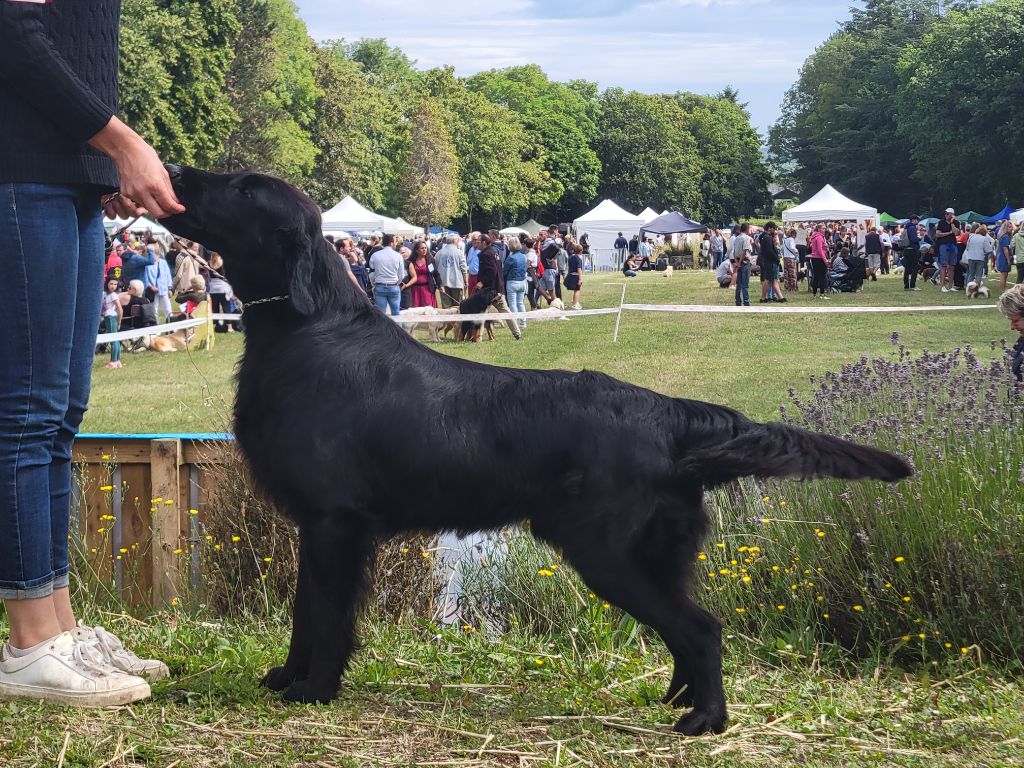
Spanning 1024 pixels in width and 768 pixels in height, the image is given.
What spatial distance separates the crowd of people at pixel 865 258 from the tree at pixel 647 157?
57518mm

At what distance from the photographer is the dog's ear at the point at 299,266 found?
3.07 metres

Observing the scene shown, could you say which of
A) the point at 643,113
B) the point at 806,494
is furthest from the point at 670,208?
the point at 806,494

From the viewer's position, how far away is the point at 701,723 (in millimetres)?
2920

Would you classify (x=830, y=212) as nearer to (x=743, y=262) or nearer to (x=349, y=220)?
(x=349, y=220)

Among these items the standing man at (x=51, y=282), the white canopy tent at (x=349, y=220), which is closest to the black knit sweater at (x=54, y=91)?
the standing man at (x=51, y=282)

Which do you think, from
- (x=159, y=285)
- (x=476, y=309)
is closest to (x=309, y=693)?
(x=476, y=309)

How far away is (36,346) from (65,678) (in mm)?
939

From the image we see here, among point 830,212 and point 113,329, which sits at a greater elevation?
point 830,212

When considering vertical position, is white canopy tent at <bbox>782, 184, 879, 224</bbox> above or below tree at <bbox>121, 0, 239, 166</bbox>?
below

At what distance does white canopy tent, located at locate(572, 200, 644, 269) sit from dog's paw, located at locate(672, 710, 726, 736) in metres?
52.5

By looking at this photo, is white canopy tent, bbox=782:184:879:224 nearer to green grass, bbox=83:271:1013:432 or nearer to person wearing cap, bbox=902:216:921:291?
person wearing cap, bbox=902:216:921:291

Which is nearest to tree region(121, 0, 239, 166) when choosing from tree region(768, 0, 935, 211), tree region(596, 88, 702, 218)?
→ tree region(768, 0, 935, 211)

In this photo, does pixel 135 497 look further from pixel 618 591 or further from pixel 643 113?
pixel 643 113

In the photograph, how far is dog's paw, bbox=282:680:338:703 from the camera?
10.0 feet
